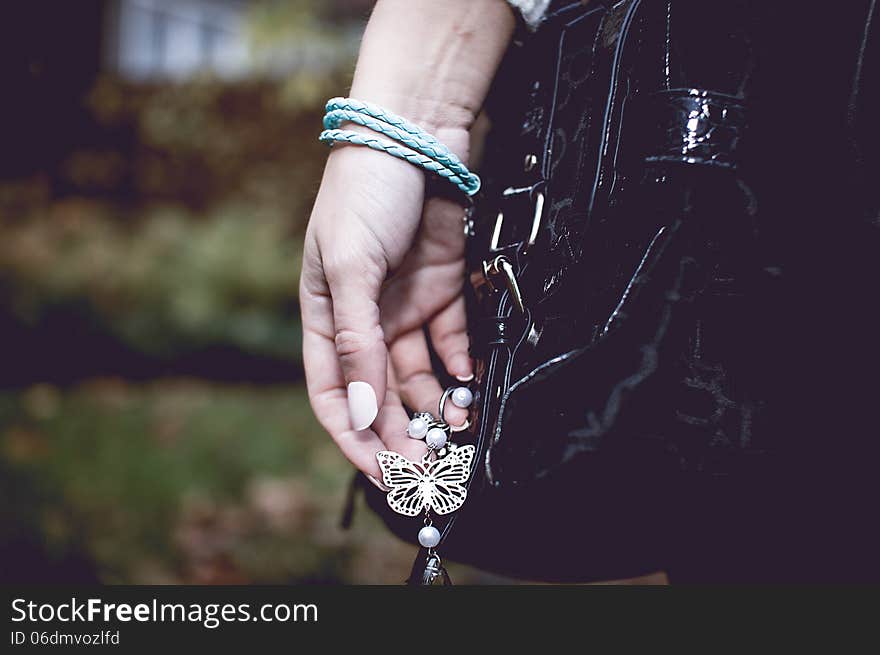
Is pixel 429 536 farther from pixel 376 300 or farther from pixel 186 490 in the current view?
pixel 186 490

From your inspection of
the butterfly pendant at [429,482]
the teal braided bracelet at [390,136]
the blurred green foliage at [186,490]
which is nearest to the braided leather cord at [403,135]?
the teal braided bracelet at [390,136]

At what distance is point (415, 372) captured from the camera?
1.13m

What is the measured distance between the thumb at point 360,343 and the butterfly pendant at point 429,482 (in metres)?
0.08

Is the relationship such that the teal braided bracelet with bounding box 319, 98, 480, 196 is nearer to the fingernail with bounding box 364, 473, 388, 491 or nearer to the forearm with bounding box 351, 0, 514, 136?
the forearm with bounding box 351, 0, 514, 136

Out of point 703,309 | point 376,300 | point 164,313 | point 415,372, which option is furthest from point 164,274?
point 703,309

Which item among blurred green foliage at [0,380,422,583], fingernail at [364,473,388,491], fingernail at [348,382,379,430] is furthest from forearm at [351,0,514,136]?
blurred green foliage at [0,380,422,583]

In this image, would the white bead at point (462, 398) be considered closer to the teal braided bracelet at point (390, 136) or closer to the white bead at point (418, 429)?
the white bead at point (418, 429)

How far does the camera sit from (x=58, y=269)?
4891 mm

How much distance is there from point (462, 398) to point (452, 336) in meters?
0.18

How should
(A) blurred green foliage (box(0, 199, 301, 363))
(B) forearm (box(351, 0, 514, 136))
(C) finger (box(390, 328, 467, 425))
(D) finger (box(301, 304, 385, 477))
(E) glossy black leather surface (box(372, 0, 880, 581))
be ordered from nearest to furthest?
(E) glossy black leather surface (box(372, 0, 880, 581)), (B) forearm (box(351, 0, 514, 136)), (D) finger (box(301, 304, 385, 477)), (C) finger (box(390, 328, 467, 425)), (A) blurred green foliage (box(0, 199, 301, 363))

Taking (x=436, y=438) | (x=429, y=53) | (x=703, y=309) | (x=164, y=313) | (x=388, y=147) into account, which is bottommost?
(x=164, y=313)

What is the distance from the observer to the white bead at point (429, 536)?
35.1 inches

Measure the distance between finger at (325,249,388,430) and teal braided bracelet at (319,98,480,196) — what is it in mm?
146

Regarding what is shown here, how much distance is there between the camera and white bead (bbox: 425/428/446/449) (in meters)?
0.93
